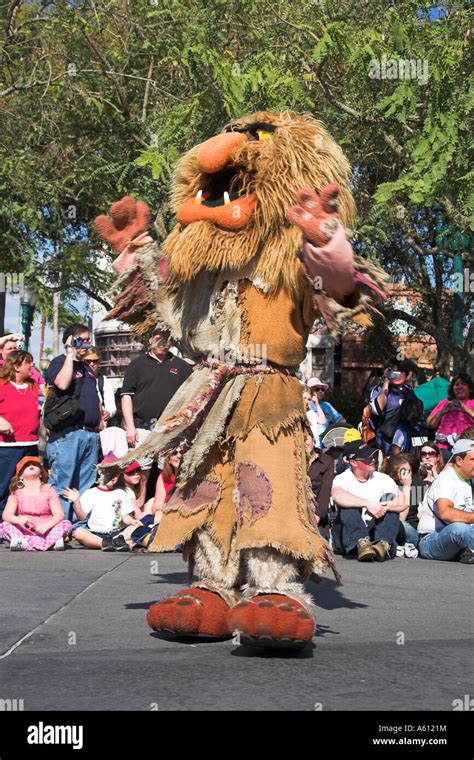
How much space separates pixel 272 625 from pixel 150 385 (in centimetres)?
563

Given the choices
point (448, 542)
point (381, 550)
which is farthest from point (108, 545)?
point (448, 542)

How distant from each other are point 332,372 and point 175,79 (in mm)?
20959

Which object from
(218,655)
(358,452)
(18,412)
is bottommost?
(218,655)

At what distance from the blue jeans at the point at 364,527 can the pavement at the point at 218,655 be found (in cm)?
201

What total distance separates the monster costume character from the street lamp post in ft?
36.7

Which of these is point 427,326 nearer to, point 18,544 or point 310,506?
point 18,544

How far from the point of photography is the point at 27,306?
16688 mm

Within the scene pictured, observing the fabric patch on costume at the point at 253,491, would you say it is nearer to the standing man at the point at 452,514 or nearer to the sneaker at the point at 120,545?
the standing man at the point at 452,514

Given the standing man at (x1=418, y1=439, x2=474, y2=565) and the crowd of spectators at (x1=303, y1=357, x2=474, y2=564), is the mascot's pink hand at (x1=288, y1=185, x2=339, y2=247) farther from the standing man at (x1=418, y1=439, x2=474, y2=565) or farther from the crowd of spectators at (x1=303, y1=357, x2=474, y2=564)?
the standing man at (x1=418, y1=439, x2=474, y2=565)

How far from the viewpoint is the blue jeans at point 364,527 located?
9.27 metres

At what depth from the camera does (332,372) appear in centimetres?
3584

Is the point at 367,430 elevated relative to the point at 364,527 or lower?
elevated

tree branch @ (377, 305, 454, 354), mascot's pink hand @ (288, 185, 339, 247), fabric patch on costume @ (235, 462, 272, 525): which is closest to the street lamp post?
tree branch @ (377, 305, 454, 354)
